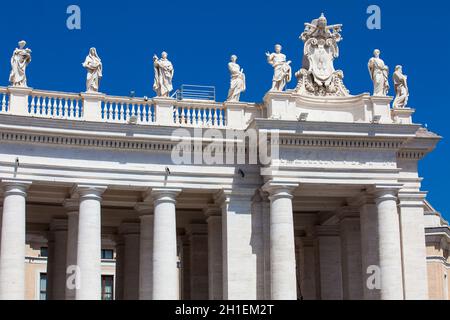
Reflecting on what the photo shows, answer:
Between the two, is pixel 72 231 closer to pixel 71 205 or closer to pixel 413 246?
pixel 71 205

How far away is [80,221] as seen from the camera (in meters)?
53.0

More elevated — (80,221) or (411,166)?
(411,166)

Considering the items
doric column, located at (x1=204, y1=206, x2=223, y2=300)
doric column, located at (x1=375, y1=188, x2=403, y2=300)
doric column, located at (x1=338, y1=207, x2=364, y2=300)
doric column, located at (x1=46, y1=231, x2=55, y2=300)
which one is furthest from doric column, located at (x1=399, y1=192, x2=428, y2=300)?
doric column, located at (x1=46, y1=231, x2=55, y2=300)

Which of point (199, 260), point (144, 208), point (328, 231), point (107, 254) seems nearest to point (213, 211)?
point (144, 208)

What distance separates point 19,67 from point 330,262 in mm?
23916

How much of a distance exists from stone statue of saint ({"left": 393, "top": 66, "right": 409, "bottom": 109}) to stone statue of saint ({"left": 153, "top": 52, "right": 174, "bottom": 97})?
45.3 ft

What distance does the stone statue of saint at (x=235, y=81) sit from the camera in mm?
57094

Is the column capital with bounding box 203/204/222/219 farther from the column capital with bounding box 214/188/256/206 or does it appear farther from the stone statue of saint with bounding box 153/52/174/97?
the stone statue of saint with bounding box 153/52/174/97

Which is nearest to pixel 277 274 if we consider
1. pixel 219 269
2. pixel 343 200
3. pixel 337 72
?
pixel 219 269

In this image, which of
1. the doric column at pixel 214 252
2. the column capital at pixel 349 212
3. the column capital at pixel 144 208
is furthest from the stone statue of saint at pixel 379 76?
the column capital at pixel 144 208
